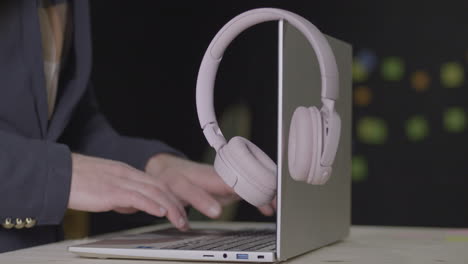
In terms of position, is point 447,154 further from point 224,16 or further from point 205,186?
point 205,186

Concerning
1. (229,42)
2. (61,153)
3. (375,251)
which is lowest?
(375,251)

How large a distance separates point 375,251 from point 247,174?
0.69 feet

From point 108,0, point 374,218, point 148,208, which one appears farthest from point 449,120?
point 148,208

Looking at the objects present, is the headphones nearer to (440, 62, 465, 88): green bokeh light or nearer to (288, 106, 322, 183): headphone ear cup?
(288, 106, 322, 183): headphone ear cup

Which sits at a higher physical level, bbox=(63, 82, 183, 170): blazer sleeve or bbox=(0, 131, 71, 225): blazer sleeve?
bbox=(63, 82, 183, 170): blazer sleeve

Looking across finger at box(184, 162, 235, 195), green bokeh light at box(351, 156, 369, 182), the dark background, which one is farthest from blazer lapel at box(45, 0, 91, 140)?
green bokeh light at box(351, 156, 369, 182)

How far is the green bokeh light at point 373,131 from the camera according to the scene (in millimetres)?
3738

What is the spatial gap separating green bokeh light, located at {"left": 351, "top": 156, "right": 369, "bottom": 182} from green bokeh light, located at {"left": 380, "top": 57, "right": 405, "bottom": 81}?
1.36ft

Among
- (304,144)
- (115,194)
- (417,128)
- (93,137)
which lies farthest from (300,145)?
(417,128)

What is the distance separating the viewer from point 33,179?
94 cm

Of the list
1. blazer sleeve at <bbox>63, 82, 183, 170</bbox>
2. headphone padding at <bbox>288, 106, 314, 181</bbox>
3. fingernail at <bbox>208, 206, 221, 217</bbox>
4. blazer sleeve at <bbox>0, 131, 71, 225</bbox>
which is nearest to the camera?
headphone padding at <bbox>288, 106, 314, 181</bbox>

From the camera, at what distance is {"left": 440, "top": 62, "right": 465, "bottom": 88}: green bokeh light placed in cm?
362

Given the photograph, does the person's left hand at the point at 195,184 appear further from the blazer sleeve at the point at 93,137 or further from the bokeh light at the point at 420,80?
the bokeh light at the point at 420,80

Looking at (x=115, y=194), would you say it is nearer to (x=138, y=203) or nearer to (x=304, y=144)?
(x=138, y=203)
